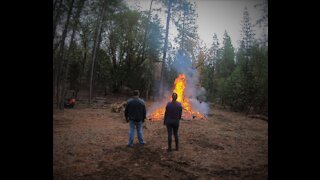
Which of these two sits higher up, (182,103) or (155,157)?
(182,103)

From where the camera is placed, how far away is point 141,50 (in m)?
34.9

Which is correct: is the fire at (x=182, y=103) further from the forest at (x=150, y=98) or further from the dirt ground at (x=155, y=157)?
the dirt ground at (x=155, y=157)

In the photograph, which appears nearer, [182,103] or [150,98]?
[182,103]

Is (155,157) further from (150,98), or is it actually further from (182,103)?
(150,98)

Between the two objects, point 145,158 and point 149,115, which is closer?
point 145,158

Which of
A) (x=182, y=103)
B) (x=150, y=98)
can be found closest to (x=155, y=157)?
(x=182, y=103)

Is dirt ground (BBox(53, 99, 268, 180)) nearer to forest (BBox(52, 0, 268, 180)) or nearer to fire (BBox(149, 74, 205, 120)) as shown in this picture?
forest (BBox(52, 0, 268, 180))

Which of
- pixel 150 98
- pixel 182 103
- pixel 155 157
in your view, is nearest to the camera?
pixel 155 157
